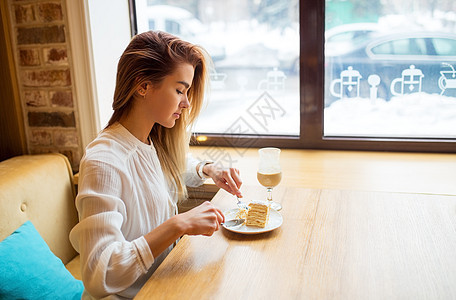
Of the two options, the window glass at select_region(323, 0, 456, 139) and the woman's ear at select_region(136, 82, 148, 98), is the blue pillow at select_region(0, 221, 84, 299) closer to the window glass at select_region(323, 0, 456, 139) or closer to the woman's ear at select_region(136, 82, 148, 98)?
the woman's ear at select_region(136, 82, 148, 98)

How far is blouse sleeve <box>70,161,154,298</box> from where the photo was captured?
1.10 m

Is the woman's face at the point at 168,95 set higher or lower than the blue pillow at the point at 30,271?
higher

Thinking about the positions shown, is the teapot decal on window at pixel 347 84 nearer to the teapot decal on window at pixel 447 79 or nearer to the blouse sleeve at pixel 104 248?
the teapot decal on window at pixel 447 79

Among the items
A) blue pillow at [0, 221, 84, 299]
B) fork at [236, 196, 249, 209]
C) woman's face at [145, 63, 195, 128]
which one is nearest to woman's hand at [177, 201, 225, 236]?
fork at [236, 196, 249, 209]

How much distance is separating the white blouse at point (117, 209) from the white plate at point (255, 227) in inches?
8.8

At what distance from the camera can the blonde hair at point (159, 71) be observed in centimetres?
136

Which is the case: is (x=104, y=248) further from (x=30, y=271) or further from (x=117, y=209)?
(x=30, y=271)

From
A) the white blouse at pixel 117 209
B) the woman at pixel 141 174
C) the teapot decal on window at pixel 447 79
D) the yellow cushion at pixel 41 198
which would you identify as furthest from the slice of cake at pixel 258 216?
the teapot decal on window at pixel 447 79

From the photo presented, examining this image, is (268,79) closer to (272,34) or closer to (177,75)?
(272,34)

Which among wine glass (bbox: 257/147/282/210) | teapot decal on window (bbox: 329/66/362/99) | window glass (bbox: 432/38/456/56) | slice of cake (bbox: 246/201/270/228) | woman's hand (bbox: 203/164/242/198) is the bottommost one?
slice of cake (bbox: 246/201/270/228)

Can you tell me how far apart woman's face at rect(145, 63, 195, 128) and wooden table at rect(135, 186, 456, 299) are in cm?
40

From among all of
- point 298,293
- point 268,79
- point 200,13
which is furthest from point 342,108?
point 298,293

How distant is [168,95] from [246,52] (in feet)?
3.65

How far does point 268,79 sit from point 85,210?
59.2 inches
